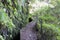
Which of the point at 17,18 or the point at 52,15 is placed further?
the point at 17,18

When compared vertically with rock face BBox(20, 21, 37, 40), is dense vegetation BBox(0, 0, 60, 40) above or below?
above

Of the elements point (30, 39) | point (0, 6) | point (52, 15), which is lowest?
point (30, 39)

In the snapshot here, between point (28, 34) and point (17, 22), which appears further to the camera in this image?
point (17, 22)

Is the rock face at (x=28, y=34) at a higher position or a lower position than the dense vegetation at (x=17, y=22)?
lower

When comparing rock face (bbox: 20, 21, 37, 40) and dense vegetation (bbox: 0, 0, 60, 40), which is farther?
rock face (bbox: 20, 21, 37, 40)

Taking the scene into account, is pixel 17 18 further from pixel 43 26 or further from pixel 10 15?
pixel 43 26

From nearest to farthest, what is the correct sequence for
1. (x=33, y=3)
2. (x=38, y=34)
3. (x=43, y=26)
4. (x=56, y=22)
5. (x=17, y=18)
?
(x=56, y=22), (x=43, y=26), (x=38, y=34), (x=17, y=18), (x=33, y=3)

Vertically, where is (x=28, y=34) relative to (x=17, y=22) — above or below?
below

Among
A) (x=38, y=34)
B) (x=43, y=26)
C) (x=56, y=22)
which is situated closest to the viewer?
(x=56, y=22)

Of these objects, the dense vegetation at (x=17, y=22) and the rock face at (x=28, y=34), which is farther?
the rock face at (x=28, y=34)

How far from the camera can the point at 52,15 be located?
437 cm

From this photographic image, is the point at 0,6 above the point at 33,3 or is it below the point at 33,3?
above

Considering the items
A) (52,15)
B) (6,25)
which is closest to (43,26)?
(52,15)

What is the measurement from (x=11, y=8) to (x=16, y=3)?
0.48 metres
